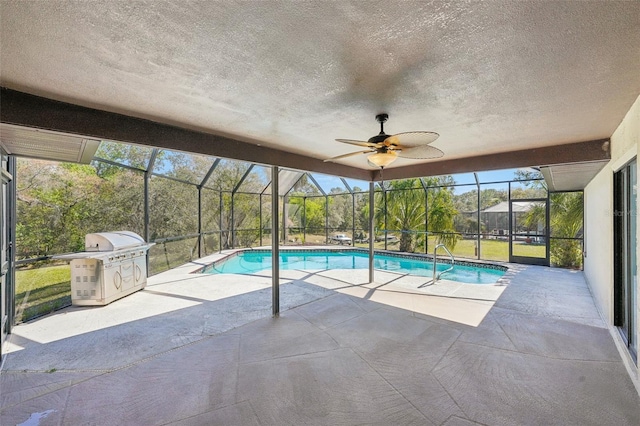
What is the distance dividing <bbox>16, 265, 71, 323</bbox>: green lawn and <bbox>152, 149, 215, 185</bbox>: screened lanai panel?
9.86 feet

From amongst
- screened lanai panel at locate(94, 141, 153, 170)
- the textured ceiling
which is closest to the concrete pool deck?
the textured ceiling

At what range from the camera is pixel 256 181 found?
11523 mm

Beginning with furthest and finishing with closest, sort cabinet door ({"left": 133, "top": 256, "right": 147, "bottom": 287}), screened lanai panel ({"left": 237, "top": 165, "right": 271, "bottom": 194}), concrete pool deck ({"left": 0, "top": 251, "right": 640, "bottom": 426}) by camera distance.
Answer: screened lanai panel ({"left": 237, "top": 165, "right": 271, "bottom": 194}), cabinet door ({"left": 133, "top": 256, "right": 147, "bottom": 287}), concrete pool deck ({"left": 0, "top": 251, "right": 640, "bottom": 426})

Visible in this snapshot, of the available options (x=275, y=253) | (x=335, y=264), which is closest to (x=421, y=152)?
(x=275, y=253)

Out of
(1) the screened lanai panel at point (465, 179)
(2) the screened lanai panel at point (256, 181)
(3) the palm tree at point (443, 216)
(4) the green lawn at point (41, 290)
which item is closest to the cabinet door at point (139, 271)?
(4) the green lawn at point (41, 290)

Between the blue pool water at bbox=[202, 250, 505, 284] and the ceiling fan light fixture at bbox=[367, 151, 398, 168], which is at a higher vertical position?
the ceiling fan light fixture at bbox=[367, 151, 398, 168]

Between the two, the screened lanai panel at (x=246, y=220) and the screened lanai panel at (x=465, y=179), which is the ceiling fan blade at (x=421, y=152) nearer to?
the screened lanai panel at (x=465, y=179)

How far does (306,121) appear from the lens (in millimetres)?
3098

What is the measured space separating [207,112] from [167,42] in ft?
3.87

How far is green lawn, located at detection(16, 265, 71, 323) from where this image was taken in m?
3.96

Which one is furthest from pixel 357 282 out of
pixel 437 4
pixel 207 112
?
pixel 437 4

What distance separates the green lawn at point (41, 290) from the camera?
13.0ft

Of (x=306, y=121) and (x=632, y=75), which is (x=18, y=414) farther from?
(x=632, y=75)

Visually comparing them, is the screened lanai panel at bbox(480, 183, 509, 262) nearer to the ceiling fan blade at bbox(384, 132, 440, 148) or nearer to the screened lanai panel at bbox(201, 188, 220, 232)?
the ceiling fan blade at bbox(384, 132, 440, 148)
